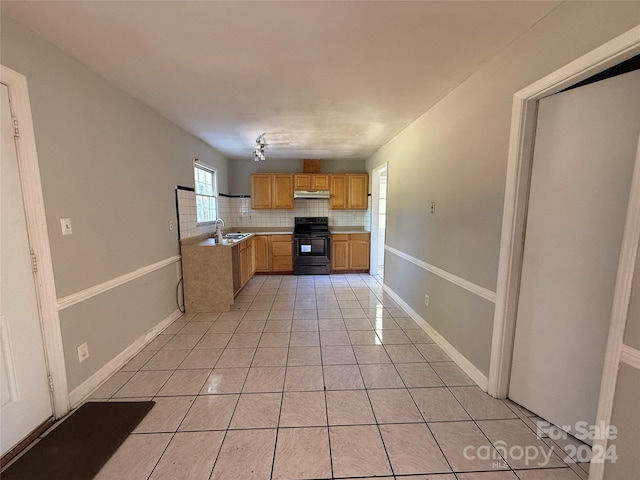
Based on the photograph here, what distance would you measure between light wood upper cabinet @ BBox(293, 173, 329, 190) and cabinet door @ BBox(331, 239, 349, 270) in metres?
1.15

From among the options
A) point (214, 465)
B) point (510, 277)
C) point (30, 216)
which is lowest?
point (214, 465)

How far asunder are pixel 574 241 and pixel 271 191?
472cm

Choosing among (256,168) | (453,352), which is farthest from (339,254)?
(453,352)

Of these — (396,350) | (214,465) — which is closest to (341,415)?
(214,465)

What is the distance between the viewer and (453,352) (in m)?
2.32

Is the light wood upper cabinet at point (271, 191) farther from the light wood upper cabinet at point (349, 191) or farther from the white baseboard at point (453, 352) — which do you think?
the white baseboard at point (453, 352)

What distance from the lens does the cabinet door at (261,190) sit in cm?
536

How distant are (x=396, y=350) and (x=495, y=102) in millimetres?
2092

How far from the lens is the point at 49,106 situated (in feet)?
5.29

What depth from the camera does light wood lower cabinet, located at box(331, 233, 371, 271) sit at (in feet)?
17.6

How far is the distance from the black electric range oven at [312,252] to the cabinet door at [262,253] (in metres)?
0.54

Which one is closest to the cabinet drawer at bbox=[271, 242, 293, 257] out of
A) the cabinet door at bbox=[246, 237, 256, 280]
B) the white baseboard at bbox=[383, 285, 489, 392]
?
the cabinet door at bbox=[246, 237, 256, 280]

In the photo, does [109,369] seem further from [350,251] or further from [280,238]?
[350,251]

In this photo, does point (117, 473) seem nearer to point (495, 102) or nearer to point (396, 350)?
point (396, 350)
